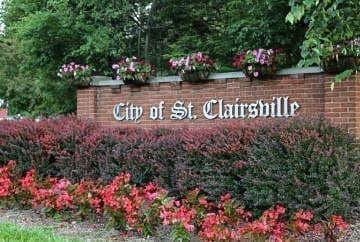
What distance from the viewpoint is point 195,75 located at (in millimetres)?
9859

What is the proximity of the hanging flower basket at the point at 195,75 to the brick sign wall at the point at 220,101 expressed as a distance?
105 mm

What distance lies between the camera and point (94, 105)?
1134 centimetres

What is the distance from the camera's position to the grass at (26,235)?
6219 millimetres

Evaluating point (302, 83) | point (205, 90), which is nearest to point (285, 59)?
point (302, 83)

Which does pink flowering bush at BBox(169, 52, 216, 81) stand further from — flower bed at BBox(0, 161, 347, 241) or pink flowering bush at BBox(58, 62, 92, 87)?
flower bed at BBox(0, 161, 347, 241)

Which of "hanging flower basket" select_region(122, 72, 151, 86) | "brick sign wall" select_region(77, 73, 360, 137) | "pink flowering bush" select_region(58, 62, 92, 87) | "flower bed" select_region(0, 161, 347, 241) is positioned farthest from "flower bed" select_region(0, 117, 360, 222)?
"pink flowering bush" select_region(58, 62, 92, 87)

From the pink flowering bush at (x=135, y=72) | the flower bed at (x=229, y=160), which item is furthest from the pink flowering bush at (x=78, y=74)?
the flower bed at (x=229, y=160)

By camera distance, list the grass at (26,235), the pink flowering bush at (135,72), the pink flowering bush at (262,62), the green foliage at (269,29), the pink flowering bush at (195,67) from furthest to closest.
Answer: the pink flowering bush at (135,72) < the green foliage at (269,29) < the pink flowering bush at (195,67) < the pink flowering bush at (262,62) < the grass at (26,235)

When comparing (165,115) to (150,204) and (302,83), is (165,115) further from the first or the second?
(150,204)

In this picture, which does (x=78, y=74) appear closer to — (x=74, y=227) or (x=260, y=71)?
(x=260, y=71)

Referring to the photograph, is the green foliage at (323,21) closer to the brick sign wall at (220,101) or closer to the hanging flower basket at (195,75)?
the brick sign wall at (220,101)

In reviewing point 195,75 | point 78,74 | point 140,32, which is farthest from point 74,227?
point 140,32

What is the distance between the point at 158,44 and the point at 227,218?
26.6 feet

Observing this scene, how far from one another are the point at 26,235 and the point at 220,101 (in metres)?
4.23
